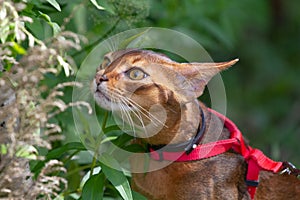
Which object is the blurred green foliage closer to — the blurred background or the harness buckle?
the blurred background

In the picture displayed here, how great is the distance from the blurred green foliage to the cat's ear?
0.39 meters

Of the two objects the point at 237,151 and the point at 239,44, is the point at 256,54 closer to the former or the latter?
the point at 239,44

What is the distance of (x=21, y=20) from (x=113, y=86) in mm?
635

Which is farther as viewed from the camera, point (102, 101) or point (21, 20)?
point (102, 101)

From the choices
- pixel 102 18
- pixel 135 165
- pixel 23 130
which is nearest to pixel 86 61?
pixel 102 18

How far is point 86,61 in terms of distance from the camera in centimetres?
381

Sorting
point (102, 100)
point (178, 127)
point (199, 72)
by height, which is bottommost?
point (178, 127)

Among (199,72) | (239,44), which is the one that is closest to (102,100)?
(199,72)

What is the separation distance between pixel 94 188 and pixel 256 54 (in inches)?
211

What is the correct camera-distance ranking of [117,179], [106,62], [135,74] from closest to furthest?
[117,179]
[135,74]
[106,62]

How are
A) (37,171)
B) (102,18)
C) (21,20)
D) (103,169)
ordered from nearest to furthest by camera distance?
(21,20)
(103,169)
(37,171)
(102,18)

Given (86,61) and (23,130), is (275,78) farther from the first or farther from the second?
(23,130)

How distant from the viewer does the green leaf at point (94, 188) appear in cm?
316

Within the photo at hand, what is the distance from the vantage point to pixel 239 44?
8250mm
